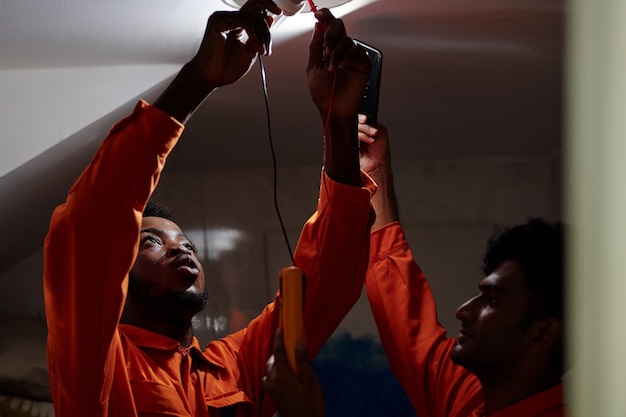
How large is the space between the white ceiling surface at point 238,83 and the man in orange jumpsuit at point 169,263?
0.23m

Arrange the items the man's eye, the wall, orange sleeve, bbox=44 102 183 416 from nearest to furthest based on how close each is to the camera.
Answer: orange sleeve, bbox=44 102 183 416, the man's eye, the wall

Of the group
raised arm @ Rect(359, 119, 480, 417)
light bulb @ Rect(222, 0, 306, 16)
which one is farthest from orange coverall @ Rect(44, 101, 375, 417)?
light bulb @ Rect(222, 0, 306, 16)

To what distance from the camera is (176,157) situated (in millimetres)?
2320

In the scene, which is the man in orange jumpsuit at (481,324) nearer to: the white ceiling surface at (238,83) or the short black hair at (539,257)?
the short black hair at (539,257)

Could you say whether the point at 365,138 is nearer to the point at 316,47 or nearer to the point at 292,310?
the point at 316,47

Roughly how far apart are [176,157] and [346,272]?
1.18 metres

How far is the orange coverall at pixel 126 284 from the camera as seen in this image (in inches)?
35.7

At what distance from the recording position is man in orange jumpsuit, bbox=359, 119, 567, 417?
49.6 inches

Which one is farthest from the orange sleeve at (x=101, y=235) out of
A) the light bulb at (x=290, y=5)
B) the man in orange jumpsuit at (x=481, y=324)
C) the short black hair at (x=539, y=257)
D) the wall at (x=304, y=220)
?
the wall at (x=304, y=220)

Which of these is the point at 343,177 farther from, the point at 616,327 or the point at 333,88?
the point at 616,327

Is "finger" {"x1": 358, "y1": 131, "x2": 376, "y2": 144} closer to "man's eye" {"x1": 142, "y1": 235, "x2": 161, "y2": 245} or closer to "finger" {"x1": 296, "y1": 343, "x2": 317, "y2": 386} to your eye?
"man's eye" {"x1": 142, "y1": 235, "x2": 161, "y2": 245}

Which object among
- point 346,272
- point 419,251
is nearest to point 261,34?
point 346,272

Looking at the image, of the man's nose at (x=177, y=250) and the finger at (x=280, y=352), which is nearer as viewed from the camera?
the finger at (x=280, y=352)

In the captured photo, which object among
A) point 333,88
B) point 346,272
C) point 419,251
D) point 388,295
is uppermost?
point 333,88
